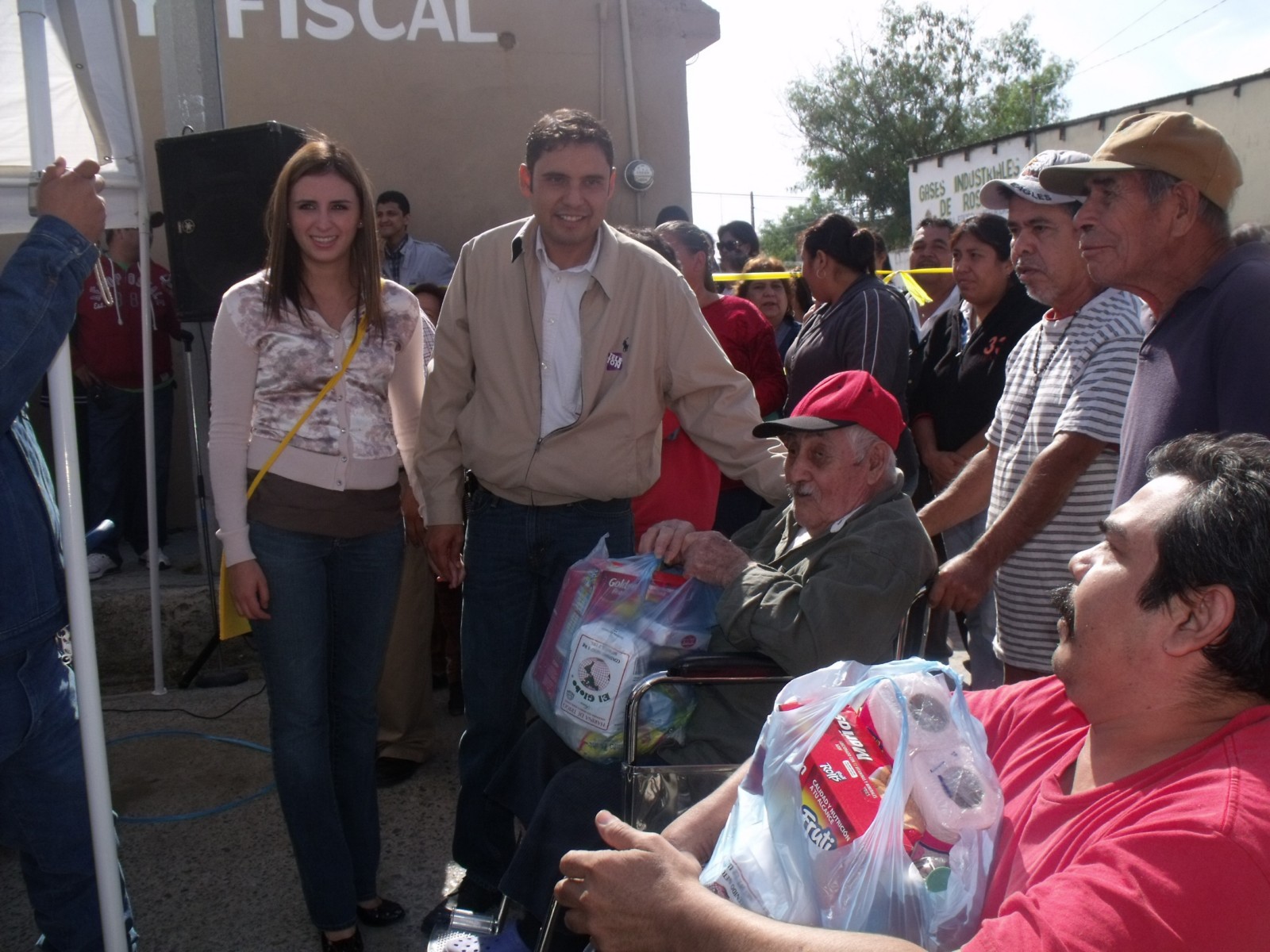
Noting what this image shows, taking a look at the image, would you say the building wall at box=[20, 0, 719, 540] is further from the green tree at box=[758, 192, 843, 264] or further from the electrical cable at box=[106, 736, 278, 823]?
the green tree at box=[758, 192, 843, 264]

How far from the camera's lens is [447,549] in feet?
10.1

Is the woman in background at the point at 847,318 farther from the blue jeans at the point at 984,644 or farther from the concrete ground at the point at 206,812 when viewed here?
the concrete ground at the point at 206,812

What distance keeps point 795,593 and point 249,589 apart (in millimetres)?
1316

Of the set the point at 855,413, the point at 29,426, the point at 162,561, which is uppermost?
the point at 29,426

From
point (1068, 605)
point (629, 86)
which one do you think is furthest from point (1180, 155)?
point (629, 86)

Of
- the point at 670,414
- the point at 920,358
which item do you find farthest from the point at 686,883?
the point at 920,358

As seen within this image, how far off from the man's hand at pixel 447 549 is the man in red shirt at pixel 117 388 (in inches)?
146

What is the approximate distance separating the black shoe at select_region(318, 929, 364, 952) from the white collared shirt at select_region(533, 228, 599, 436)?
144 centimetres

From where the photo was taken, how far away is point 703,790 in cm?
233

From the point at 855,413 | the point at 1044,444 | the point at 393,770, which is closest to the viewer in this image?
the point at 855,413

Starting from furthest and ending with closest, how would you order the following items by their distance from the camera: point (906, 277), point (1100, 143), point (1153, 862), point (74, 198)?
point (1100, 143)
point (906, 277)
point (74, 198)
point (1153, 862)

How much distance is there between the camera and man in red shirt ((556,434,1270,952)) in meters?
1.18

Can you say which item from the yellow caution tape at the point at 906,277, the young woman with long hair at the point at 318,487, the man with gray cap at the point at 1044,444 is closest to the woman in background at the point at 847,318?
the man with gray cap at the point at 1044,444

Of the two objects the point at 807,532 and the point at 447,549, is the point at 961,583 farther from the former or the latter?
the point at 447,549
